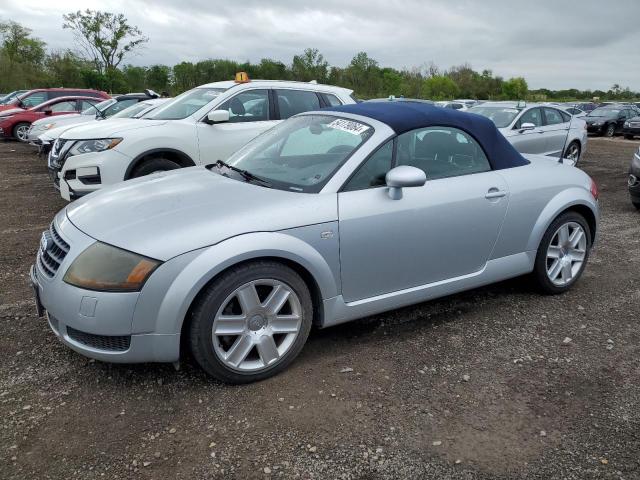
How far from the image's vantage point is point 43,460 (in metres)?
2.40

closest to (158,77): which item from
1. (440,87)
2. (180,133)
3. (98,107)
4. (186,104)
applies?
(440,87)

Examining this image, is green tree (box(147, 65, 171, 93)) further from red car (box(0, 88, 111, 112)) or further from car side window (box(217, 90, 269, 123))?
car side window (box(217, 90, 269, 123))

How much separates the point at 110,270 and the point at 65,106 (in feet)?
49.4

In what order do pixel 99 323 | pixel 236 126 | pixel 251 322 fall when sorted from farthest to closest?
pixel 236 126
pixel 251 322
pixel 99 323

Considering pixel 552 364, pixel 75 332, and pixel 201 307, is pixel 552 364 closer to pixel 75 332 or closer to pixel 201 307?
pixel 201 307

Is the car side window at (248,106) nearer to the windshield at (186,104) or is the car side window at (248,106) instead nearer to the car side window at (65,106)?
the windshield at (186,104)

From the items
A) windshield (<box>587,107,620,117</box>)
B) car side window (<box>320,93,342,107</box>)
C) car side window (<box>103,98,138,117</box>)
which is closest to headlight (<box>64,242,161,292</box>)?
car side window (<box>320,93,342,107</box>)

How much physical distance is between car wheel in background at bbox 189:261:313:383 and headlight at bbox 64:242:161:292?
1.09 ft

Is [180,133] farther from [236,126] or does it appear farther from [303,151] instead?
[303,151]

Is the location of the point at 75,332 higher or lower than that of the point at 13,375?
higher

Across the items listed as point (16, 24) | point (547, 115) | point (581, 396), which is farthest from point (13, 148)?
point (16, 24)

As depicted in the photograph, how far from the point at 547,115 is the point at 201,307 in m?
10.8

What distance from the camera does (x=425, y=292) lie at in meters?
3.58

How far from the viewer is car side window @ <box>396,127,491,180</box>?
3512 millimetres
